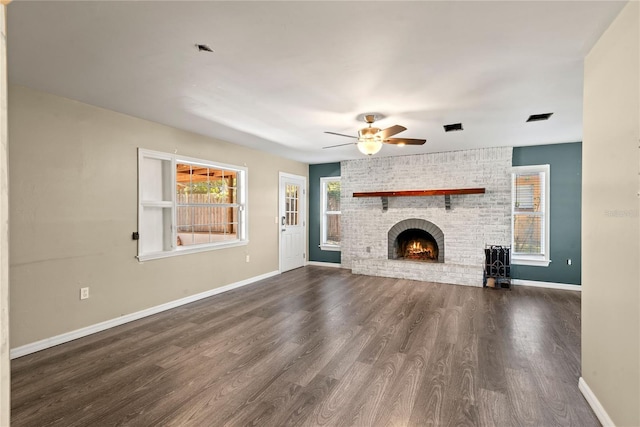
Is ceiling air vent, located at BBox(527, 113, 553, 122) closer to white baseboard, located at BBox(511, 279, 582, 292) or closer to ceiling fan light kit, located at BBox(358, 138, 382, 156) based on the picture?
ceiling fan light kit, located at BBox(358, 138, 382, 156)

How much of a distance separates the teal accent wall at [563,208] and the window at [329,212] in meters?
3.88

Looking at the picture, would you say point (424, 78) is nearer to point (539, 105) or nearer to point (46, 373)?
point (539, 105)

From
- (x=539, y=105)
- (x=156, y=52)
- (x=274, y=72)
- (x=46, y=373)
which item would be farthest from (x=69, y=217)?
(x=539, y=105)

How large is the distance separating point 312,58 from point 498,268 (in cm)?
488

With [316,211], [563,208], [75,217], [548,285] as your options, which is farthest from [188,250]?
[563,208]

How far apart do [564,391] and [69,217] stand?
15.4ft

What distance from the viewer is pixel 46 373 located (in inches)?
102

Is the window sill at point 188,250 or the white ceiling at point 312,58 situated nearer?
the white ceiling at point 312,58

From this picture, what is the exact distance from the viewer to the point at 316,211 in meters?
7.53

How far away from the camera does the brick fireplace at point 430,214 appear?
5.66m

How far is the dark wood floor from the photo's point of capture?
80.9 inches

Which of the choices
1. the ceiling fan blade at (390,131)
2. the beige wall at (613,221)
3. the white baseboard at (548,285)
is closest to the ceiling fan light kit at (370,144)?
the ceiling fan blade at (390,131)

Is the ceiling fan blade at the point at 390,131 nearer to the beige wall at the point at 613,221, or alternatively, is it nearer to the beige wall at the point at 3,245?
the beige wall at the point at 613,221

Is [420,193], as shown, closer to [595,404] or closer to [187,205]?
[187,205]
